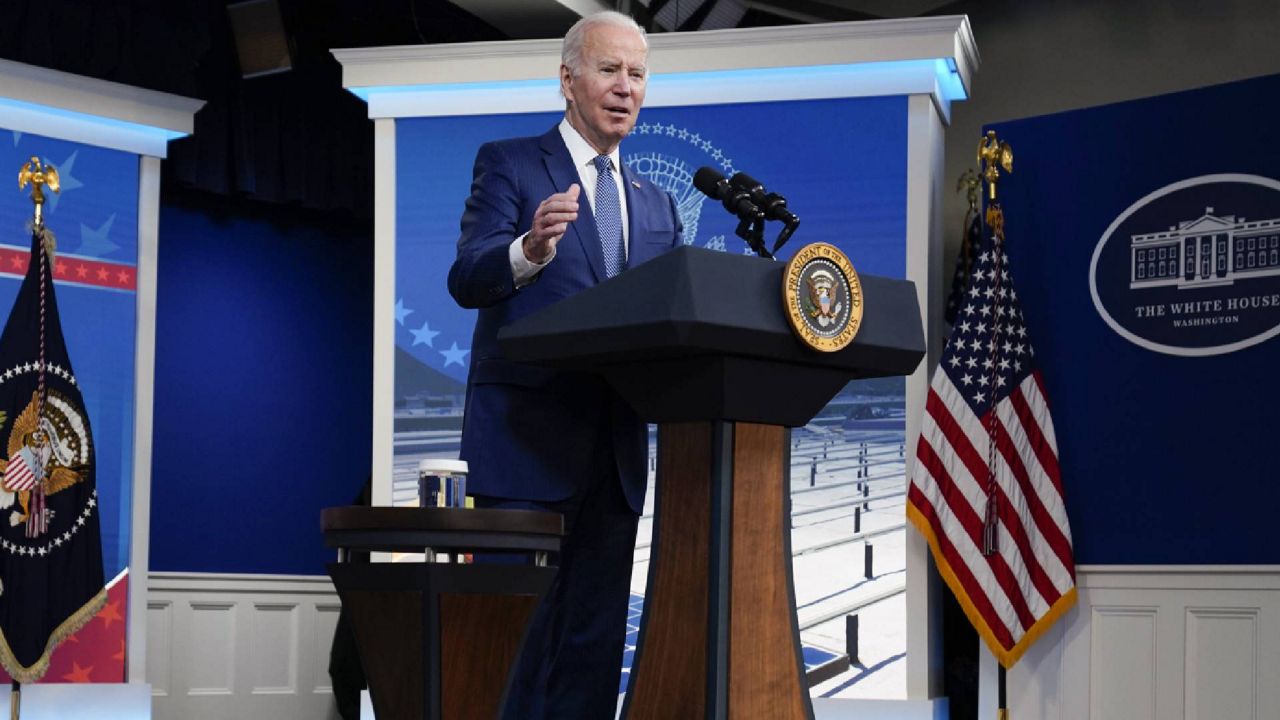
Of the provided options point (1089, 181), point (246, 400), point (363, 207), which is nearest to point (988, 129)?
point (1089, 181)

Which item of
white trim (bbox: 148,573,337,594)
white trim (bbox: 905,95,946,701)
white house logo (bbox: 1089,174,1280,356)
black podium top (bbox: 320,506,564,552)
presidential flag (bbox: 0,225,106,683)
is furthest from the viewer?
white trim (bbox: 148,573,337,594)

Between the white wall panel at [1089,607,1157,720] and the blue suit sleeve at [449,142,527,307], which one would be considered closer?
the blue suit sleeve at [449,142,527,307]

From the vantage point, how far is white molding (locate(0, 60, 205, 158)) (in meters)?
5.99

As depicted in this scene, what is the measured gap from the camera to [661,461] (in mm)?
1981

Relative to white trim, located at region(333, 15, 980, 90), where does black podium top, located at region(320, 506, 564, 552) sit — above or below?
below

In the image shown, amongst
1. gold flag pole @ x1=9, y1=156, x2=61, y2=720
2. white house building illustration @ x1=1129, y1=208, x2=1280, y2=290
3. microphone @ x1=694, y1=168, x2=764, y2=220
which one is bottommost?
microphone @ x1=694, y1=168, x2=764, y2=220

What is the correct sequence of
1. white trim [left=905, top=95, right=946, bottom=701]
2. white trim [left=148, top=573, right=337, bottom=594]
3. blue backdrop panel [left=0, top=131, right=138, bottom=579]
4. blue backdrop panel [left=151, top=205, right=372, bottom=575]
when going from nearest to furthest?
white trim [left=905, top=95, right=946, bottom=701] < blue backdrop panel [left=0, top=131, right=138, bottom=579] < white trim [left=148, top=573, right=337, bottom=594] < blue backdrop panel [left=151, top=205, right=372, bottom=575]

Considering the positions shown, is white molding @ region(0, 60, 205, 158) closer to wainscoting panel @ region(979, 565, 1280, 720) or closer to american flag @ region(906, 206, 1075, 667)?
american flag @ region(906, 206, 1075, 667)

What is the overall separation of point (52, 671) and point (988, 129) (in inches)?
156

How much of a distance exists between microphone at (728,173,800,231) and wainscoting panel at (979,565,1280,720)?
3135mm

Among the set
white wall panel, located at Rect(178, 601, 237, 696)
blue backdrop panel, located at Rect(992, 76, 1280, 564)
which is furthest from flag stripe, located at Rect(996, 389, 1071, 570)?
white wall panel, located at Rect(178, 601, 237, 696)

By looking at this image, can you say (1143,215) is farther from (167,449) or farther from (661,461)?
(167,449)

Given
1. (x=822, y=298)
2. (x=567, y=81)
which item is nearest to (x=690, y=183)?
(x=567, y=81)

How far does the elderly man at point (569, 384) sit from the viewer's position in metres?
2.16
